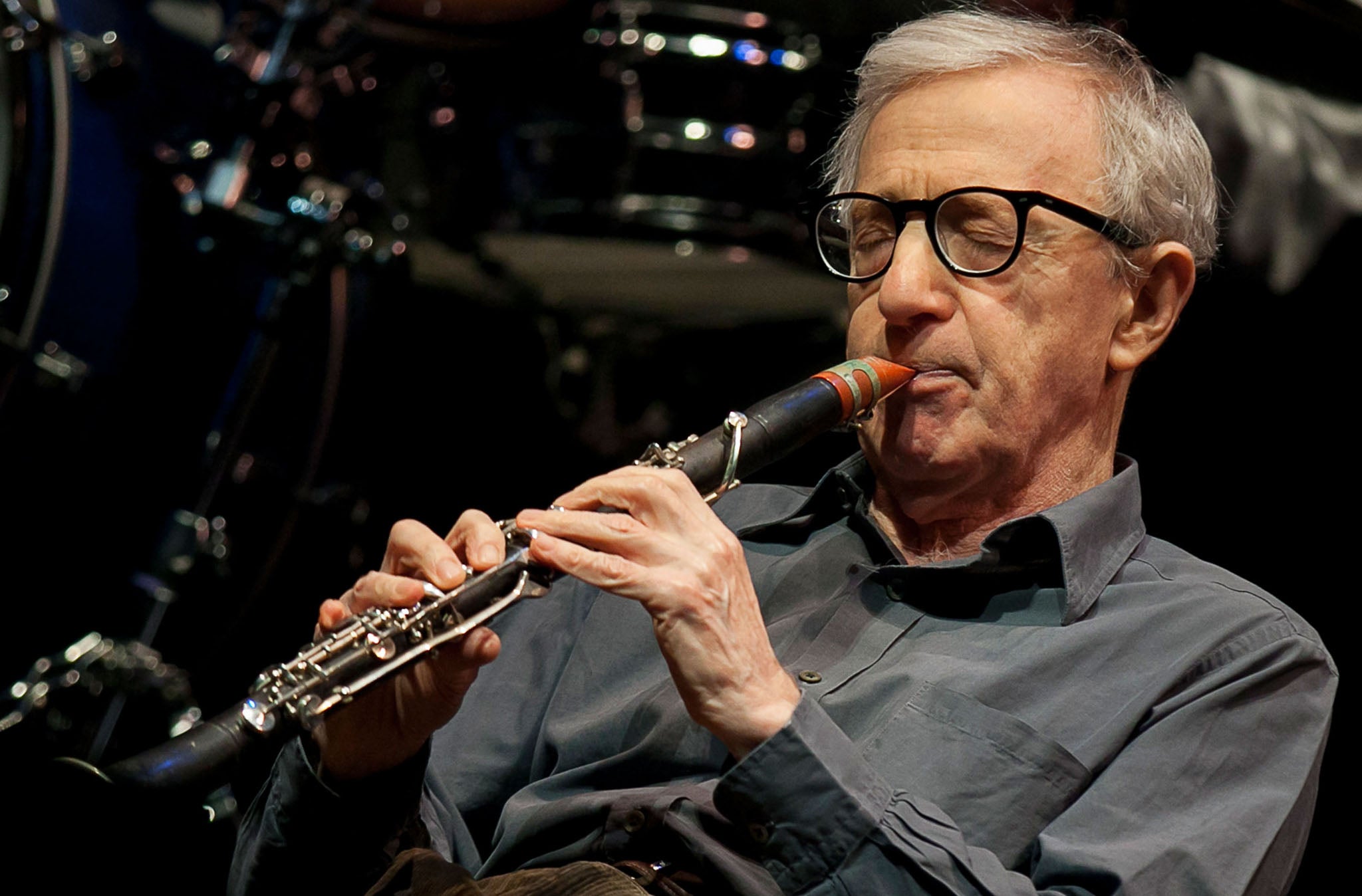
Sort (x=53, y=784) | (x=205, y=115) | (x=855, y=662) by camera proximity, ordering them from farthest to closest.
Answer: (x=205, y=115)
(x=855, y=662)
(x=53, y=784)

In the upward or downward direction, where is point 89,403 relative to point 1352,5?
downward

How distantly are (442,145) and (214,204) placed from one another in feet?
4.03

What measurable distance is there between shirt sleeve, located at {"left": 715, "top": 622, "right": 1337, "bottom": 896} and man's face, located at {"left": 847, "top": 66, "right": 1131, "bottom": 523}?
16.4 inches

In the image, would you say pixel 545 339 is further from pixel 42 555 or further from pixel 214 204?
pixel 42 555

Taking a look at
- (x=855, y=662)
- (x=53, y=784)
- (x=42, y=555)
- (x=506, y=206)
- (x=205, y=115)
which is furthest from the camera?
(x=506, y=206)

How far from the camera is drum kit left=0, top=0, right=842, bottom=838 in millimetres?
2717

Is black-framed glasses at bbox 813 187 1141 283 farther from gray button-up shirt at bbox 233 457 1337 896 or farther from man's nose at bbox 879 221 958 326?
gray button-up shirt at bbox 233 457 1337 896

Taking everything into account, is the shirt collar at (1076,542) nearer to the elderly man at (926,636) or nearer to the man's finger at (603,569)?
the elderly man at (926,636)

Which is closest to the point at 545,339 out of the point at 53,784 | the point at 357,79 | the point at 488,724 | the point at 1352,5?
the point at 357,79

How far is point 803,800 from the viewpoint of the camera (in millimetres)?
1344

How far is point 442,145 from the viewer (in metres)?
4.09

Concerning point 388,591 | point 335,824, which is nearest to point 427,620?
point 388,591

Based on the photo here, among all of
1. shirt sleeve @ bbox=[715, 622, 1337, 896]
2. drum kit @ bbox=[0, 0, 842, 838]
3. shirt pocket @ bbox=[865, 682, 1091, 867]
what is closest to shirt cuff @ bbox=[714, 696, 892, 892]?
shirt sleeve @ bbox=[715, 622, 1337, 896]

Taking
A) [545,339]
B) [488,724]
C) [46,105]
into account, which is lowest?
[545,339]
